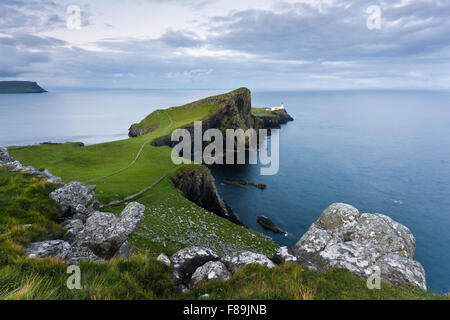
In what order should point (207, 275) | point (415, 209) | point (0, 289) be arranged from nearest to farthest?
1. point (0, 289)
2. point (207, 275)
3. point (415, 209)

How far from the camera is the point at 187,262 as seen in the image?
440 inches

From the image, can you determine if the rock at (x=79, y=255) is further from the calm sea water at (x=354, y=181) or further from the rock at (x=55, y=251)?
the calm sea water at (x=354, y=181)

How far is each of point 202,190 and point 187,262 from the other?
44.8 m

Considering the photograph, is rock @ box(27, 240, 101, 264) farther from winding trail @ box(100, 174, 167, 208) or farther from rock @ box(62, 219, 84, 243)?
winding trail @ box(100, 174, 167, 208)

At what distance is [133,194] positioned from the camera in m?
38.4

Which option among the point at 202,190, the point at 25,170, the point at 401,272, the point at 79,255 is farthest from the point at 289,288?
the point at 202,190

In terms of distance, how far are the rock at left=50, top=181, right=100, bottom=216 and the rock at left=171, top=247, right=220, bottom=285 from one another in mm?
9779

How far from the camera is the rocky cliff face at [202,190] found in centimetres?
5318

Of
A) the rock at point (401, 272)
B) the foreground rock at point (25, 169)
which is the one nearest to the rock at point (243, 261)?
the rock at point (401, 272)

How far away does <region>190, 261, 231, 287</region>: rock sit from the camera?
9.59 meters

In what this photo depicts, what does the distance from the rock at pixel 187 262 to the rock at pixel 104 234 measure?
477 centimetres

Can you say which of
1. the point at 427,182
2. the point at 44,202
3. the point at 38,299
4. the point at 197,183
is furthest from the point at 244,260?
the point at 427,182

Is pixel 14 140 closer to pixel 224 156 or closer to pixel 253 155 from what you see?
pixel 224 156
